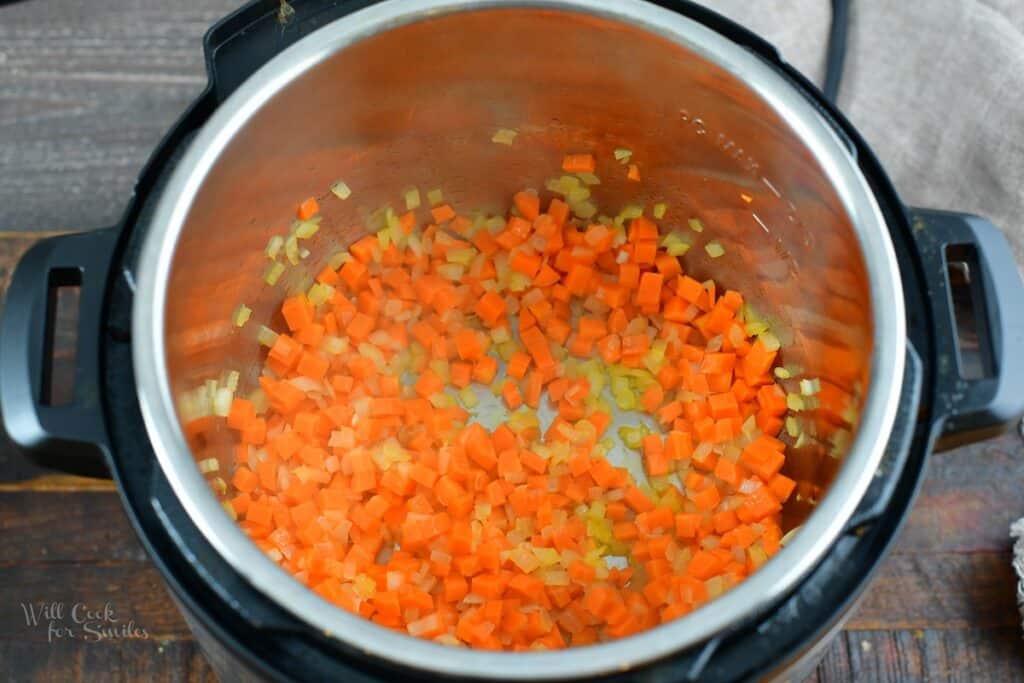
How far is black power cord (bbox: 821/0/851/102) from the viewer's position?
55.1 inches

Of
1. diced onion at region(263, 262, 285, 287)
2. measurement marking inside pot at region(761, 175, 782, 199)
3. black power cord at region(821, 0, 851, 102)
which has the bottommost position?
diced onion at region(263, 262, 285, 287)

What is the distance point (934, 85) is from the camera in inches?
53.3

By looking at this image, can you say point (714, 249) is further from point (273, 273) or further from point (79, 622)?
point (79, 622)

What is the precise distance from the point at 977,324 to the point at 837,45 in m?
0.59

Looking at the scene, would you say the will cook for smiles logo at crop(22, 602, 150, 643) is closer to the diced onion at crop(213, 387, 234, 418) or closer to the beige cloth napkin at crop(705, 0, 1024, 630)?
the diced onion at crop(213, 387, 234, 418)

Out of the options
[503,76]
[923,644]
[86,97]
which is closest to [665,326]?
[503,76]

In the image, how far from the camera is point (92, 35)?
1.48 metres

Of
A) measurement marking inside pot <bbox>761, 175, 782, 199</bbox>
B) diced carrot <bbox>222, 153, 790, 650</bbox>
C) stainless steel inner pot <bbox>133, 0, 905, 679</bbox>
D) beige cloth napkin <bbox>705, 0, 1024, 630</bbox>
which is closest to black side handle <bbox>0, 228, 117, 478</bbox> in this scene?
stainless steel inner pot <bbox>133, 0, 905, 679</bbox>

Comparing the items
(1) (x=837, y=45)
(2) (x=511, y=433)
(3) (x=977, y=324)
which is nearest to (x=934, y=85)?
(1) (x=837, y=45)

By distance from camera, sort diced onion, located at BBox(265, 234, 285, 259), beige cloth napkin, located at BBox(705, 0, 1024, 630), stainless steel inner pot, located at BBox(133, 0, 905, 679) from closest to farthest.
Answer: stainless steel inner pot, located at BBox(133, 0, 905, 679), diced onion, located at BBox(265, 234, 285, 259), beige cloth napkin, located at BBox(705, 0, 1024, 630)

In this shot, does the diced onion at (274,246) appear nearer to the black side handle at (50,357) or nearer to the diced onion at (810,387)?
the black side handle at (50,357)

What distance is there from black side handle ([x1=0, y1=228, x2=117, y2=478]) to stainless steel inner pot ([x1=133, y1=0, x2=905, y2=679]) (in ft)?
0.18

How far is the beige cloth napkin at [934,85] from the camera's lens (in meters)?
1.31

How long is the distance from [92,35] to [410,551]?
86 centimetres
